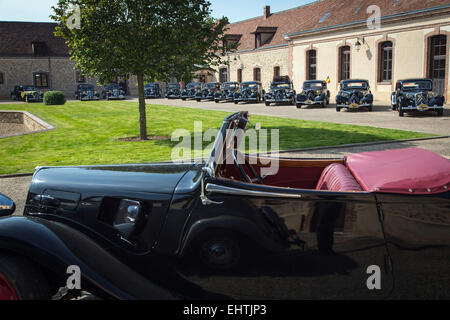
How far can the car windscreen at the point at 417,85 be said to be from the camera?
17.8 metres

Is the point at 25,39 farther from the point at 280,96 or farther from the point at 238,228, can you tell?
the point at 238,228

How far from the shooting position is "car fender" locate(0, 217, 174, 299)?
2.21m

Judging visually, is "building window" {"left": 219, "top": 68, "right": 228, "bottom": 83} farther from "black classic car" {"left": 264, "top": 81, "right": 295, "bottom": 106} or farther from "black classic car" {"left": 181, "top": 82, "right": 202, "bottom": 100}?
"black classic car" {"left": 264, "top": 81, "right": 295, "bottom": 106}

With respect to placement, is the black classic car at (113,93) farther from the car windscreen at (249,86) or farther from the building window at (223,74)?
the car windscreen at (249,86)

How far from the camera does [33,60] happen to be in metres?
45.2

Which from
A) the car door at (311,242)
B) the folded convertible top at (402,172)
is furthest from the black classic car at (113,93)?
the car door at (311,242)

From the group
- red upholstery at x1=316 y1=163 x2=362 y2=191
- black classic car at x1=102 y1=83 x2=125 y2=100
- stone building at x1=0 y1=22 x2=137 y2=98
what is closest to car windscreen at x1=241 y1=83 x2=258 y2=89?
black classic car at x1=102 y1=83 x2=125 y2=100

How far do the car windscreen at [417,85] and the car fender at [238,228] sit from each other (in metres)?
18.1

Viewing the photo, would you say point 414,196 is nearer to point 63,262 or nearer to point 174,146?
point 63,262

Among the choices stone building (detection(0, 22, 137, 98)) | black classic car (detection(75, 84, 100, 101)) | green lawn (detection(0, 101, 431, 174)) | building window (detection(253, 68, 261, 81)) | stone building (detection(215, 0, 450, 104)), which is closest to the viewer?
green lawn (detection(0, 101, 431, 174))

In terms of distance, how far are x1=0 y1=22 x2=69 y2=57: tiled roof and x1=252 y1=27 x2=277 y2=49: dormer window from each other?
22441 mm

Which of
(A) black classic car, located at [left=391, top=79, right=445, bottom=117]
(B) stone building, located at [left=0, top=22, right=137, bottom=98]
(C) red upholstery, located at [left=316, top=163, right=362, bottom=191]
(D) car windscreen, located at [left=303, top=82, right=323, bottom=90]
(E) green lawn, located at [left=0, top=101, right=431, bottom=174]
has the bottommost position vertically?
(E) green lawn, located at [left=0, top=101, right=431, bottom=174]

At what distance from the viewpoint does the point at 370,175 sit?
2541mm

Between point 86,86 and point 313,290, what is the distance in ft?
130
